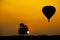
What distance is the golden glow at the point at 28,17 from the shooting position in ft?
21.8

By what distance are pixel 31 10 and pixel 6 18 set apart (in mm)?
962

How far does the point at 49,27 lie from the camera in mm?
6734

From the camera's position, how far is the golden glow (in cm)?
666

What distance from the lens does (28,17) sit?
22.3 ft

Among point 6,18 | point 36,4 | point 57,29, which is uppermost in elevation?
point 36,4

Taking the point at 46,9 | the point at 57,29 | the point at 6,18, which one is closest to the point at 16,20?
the point at 6,18

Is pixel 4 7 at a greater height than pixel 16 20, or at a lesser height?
greater

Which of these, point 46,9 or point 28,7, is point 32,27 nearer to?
point 28,7
